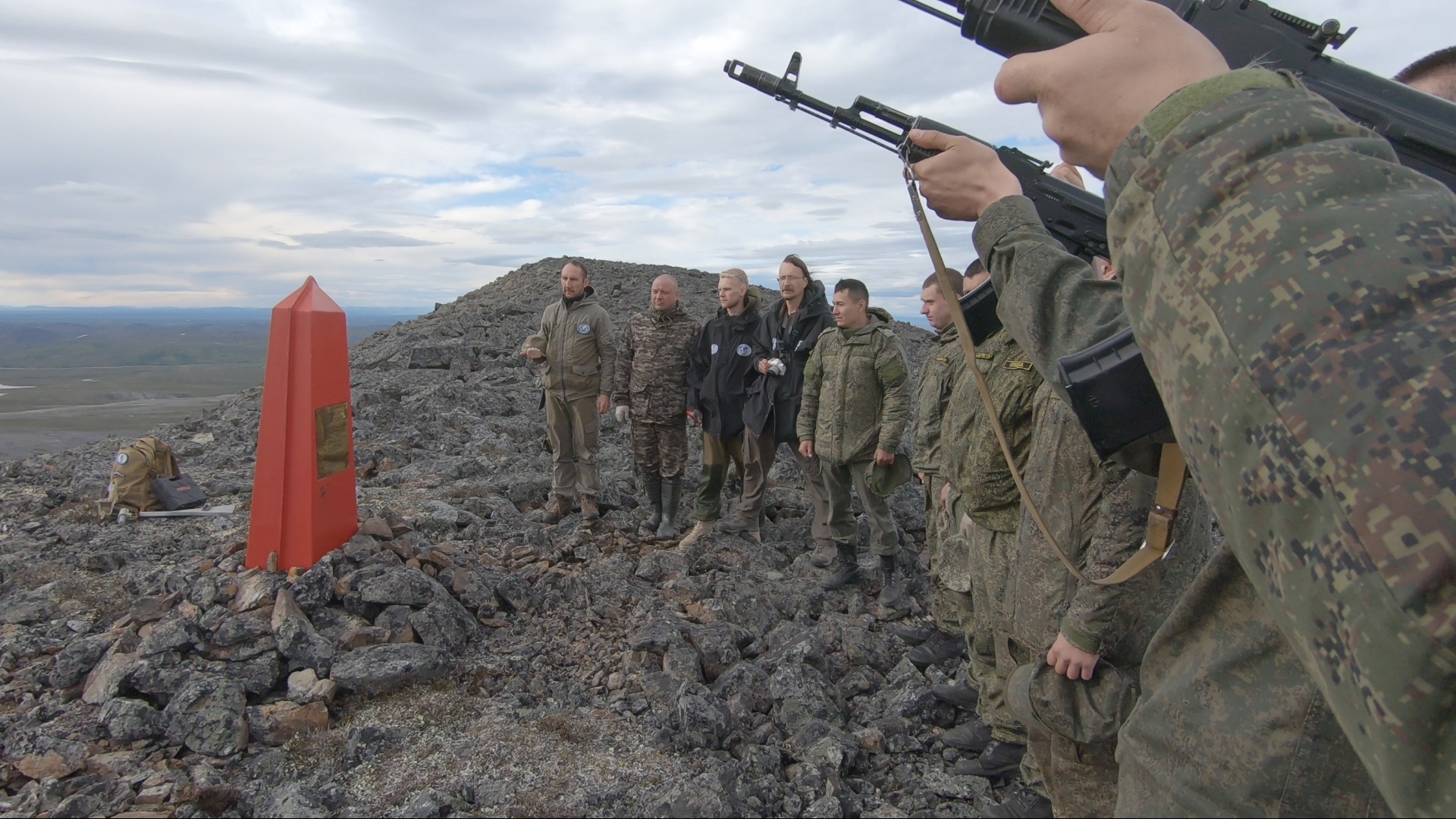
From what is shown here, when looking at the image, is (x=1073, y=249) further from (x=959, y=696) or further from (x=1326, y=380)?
(x=959, y=696)

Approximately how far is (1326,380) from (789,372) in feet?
18.1

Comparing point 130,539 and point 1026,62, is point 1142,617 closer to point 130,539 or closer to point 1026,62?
point 1026,62

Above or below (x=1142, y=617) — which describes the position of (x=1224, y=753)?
above

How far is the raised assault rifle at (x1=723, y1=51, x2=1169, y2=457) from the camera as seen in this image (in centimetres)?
106

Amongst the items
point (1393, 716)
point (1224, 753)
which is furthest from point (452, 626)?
point (1393, 716)

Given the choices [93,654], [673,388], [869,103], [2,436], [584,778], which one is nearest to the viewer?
[869,103]

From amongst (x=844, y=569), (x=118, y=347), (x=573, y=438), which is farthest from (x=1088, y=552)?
(x=118, y=347)

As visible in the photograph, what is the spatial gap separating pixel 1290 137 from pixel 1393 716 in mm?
407

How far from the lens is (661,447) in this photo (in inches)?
264

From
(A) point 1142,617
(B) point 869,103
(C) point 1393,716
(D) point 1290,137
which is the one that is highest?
(B) point 869,103

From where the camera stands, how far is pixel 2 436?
2014 cm

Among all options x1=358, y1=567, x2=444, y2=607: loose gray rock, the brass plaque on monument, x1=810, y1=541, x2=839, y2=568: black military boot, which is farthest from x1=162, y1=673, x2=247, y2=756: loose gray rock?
x1=810, y1=541, x2=839, y2=568: black military boot

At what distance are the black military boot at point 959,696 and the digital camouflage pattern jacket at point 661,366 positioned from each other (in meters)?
3.39

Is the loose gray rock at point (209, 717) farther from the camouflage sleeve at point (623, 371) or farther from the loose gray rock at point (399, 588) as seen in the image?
the camouflage sleeve at point (623, 371)
